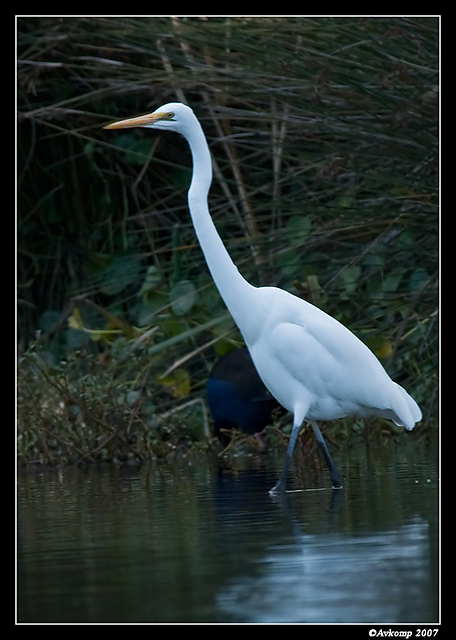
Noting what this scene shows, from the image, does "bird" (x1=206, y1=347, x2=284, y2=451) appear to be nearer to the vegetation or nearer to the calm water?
the vegetation

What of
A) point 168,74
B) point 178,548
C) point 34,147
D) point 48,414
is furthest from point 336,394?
point 34,147

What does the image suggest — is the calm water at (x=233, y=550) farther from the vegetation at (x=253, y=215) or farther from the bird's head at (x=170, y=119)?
the bird's head at (x=170, y=119)

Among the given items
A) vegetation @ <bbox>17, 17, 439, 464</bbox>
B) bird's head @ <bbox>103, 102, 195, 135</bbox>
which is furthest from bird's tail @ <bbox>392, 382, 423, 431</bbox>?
vegetation @ <bbox>17, 17, 439, 464</bbox>

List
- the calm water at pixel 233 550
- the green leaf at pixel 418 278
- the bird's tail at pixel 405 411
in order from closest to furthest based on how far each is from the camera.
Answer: the calm water at pixel 233 550, the bird's tail at pixel 405 411, the green leaf at pixel 418 278

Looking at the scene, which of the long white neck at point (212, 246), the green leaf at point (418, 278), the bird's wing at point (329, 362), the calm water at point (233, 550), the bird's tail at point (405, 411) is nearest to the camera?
the calm water at point (233, 550)

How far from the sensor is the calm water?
292cm

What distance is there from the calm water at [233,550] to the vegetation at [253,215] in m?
1.48

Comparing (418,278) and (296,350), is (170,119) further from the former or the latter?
(418,278)

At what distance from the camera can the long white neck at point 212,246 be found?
17.5 feet

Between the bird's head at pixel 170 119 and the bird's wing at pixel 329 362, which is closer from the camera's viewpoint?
the bird's wing at pixel 329 362

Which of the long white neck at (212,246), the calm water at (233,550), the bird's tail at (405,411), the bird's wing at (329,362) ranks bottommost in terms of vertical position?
the calm water at (233,550)

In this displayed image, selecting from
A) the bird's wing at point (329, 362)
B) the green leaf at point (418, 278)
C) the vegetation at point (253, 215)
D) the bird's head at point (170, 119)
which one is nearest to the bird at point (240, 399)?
the vegetation at point (253, 215)

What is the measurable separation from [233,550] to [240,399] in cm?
318

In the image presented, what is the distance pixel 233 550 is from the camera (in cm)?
360
